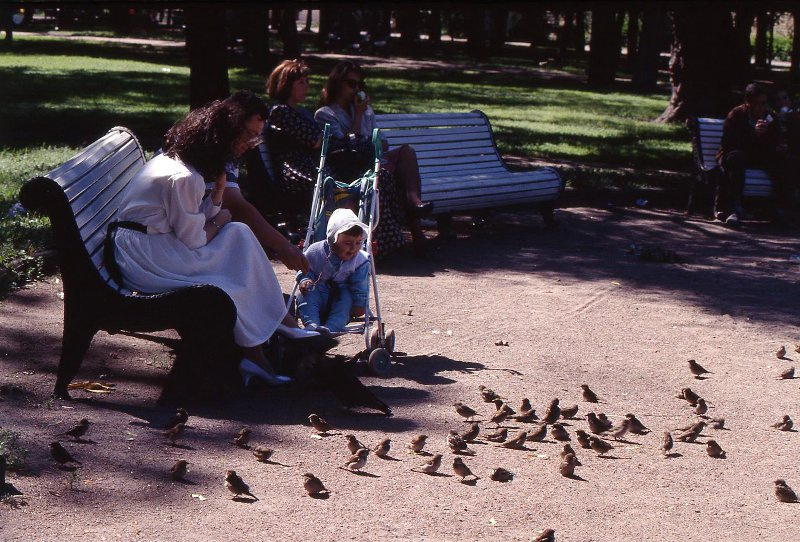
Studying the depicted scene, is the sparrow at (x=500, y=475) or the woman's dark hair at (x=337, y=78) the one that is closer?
the sparrow at (x=500, y=475)

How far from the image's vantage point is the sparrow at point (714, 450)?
18.1 feet

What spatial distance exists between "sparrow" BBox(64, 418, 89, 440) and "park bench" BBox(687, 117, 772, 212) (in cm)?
889

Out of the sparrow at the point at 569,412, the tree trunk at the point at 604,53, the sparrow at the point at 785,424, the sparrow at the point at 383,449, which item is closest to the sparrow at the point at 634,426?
the sparrow at the point at 569,412

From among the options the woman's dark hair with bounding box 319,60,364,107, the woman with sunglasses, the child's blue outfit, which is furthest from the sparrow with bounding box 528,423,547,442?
the woman's dark hair with bounding box 319,60,364,107

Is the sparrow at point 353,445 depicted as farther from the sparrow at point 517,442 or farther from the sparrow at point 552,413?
the sparrow at point 552,413

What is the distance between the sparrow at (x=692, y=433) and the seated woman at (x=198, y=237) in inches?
80.7

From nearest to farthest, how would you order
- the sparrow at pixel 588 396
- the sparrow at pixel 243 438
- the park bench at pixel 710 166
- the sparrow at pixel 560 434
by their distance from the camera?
the sparrow at pixel 243 438 → the sparrow at pixel 560 434 → the sparrow at pixel 588 396 → the park bench at pixel 710 166

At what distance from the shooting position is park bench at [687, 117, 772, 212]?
1245cm

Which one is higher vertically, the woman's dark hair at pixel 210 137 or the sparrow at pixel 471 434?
the woman's dark hair at pixel 210 137

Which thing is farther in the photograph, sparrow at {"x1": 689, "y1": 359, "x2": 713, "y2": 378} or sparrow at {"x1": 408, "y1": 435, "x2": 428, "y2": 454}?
sparrow at {"x1": 689, "y1": 359, "x2": 713, "y2": 378}

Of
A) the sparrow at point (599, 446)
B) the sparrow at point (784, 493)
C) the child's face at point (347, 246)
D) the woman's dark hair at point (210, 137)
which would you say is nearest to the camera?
the sparrow at point (784, 493)

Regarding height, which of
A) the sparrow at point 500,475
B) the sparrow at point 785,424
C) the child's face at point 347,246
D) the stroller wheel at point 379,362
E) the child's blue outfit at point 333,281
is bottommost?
the sparrow at point 785,424

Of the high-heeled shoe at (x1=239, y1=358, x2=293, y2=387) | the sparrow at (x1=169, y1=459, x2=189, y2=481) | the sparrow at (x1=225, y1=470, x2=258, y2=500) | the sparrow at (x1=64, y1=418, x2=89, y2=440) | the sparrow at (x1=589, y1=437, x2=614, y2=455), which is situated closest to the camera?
the sparrow at (x1=225, y1=470, x2=258, y2=500)

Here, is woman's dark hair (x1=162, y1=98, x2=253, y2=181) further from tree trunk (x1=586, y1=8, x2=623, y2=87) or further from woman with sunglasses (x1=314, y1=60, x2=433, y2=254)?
tree trunk (x1=586, y1=8, x2=623, y2=87)
